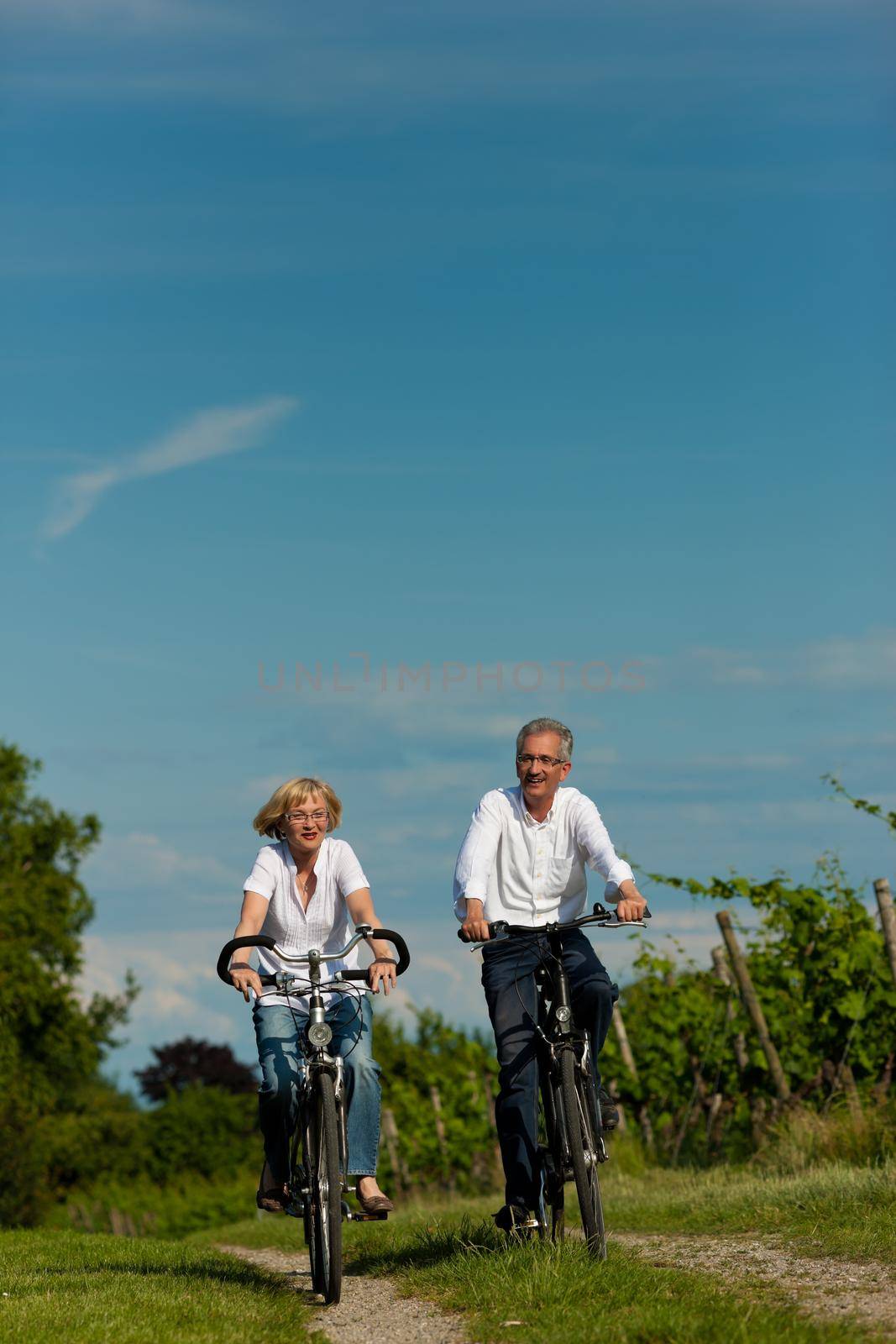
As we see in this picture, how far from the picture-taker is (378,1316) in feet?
20.3

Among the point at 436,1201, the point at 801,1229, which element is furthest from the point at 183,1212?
the point at 801,1229

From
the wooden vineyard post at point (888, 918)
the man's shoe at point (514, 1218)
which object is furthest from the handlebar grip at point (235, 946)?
the wooden vineyard post at point (888, 918)

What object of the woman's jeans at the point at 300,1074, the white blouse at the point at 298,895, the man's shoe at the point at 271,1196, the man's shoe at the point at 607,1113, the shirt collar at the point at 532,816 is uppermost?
the shirt collar at the point at 532,816

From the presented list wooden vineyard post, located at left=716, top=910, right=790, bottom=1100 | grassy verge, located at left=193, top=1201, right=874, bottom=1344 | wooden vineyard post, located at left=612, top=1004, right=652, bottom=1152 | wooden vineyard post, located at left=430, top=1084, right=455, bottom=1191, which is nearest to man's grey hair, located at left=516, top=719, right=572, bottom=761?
grassy verge, located at left=193, top=1201, right=874, bottom=1344

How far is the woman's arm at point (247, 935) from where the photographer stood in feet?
21.1

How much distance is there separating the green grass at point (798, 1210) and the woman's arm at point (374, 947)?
2398 millimetres

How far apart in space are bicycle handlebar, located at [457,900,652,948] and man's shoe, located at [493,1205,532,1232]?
4.04 ft

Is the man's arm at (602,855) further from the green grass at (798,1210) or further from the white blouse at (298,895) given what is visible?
the green grass at (798,1210)

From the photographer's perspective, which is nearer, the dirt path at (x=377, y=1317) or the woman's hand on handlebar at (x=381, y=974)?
the dirt path at (x=377, y=1317)

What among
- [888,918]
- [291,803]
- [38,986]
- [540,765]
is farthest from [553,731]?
[38,986]

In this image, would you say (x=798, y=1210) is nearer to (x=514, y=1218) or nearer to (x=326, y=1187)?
(x=514, y=1218)

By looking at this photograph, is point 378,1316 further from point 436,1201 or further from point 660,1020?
point 436,1201

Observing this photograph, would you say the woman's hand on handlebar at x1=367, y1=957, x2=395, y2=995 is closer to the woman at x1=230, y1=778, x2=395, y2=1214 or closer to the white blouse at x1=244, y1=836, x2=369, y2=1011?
the woman at x1=230, y1=778, x2=395, y2=1214

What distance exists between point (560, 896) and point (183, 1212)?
35619mm
